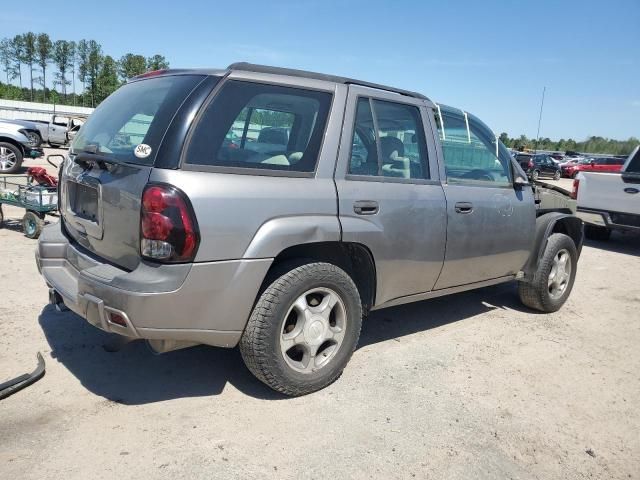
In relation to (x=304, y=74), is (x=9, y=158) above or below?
below

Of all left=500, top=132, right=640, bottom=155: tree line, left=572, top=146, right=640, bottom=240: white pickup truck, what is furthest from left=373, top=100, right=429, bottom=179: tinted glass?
left=500, top=132, right=640, bottom=155: tree line

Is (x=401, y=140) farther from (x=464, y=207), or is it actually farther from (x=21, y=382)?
(x=21, y=382)

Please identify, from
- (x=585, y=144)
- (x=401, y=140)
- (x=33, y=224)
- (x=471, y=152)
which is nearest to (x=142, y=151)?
(x=401, y=140)

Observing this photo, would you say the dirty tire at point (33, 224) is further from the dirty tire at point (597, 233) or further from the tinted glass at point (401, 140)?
the dirty tire at point (597, 233)

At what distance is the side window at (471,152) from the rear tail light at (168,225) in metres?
2.13

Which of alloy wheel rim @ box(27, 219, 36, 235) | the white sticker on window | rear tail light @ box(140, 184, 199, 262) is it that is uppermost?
the white sticker on window

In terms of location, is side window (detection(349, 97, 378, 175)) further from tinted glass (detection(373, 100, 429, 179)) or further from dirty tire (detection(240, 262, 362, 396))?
dirty tire (detection(240, 262, 362, 396))

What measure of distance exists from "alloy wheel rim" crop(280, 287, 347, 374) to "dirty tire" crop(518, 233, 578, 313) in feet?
8.21

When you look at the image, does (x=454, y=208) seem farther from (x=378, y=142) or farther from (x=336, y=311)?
(x=336, y=311)

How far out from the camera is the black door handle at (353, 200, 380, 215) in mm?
3215

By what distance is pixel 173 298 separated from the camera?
2570 millimetres

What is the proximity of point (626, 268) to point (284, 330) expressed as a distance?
6.57 metres

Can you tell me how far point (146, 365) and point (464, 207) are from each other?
2.56 meters

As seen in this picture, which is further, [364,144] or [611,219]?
[611,219]
